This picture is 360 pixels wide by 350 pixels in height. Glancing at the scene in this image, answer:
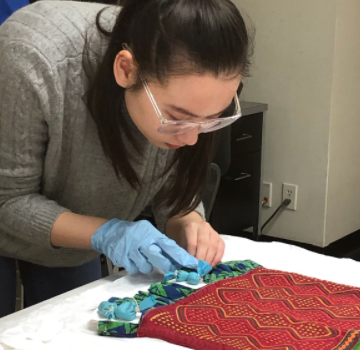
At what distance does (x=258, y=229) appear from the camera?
256 centimetres

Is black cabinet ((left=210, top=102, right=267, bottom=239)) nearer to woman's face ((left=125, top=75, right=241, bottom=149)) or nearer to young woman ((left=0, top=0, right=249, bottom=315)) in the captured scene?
young woman ((left=0, top=0, right=249, bottom=315))

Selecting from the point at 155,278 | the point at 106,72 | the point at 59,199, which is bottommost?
the point at 155,278

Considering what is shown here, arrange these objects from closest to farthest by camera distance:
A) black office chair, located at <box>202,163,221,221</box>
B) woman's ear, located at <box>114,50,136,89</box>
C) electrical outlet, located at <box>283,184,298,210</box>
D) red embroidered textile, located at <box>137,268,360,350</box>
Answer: red embroidered textile, located at <box>137,268,360,350</box> < woman's ear, located at <box>114,50,136,89</box> < black office chair, located at <box>202,163,221,221</box> < electrical outlet, located at <box>283,184,298,210</box>

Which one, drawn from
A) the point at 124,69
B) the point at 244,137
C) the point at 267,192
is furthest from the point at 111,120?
the point at 267,192

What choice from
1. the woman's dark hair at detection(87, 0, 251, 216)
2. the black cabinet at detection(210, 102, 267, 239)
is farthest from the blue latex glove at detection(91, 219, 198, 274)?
the black cabinet at detection(210, 102, 267, 239)

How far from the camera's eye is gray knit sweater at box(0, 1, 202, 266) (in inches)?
34.5

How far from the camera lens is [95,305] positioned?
87 centimetres

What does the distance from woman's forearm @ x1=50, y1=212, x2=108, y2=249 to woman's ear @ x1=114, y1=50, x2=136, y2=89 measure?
0.24 metres

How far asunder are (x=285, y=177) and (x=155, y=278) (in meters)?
1.73

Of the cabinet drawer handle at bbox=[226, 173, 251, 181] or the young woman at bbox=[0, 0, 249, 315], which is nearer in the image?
the young woman at bbox=[0, 0, 249, 315]

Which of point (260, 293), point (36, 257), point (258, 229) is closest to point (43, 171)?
point (36, 257)

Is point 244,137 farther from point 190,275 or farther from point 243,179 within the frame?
point 190,275

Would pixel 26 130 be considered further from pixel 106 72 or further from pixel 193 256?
pixel 193 256

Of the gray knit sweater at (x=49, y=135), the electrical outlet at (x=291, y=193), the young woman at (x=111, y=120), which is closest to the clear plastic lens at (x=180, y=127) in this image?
the young woman at (x=111, y=120)
